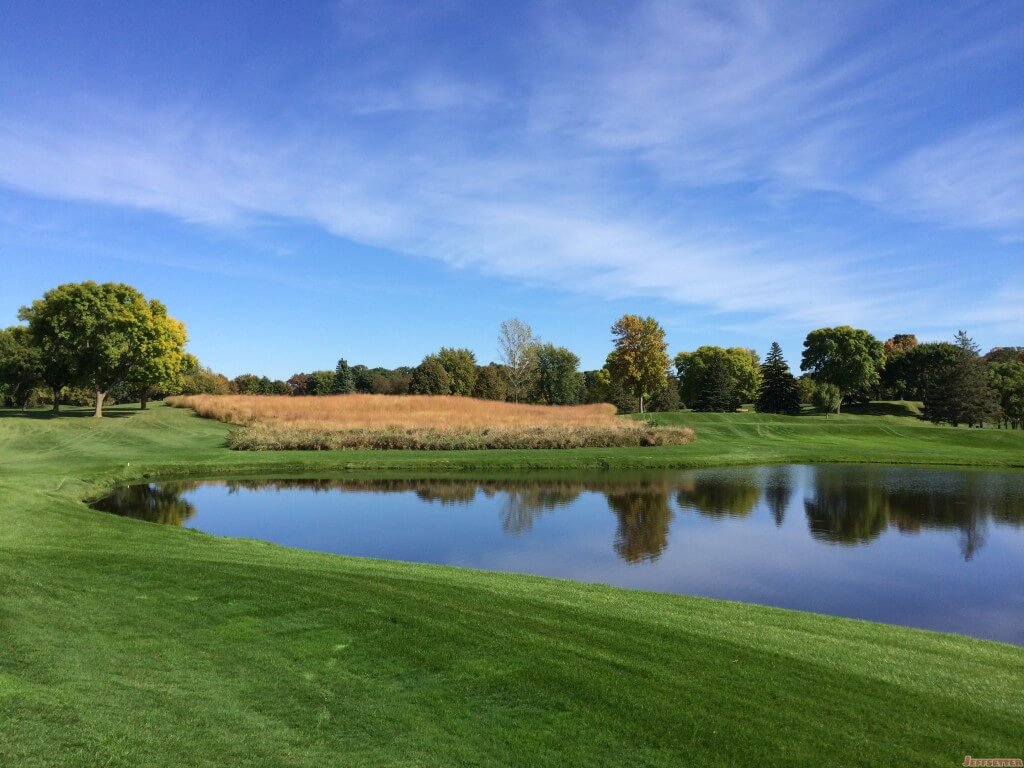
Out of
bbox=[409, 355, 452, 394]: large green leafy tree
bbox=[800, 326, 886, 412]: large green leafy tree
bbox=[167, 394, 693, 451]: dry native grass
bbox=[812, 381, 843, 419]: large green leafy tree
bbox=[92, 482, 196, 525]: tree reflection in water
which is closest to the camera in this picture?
bbox=[92, 482, 196, 525]: tree reflection in water

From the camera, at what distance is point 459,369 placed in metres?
74.0

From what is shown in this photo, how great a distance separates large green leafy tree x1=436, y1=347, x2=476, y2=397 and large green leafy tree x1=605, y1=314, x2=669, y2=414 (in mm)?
23312

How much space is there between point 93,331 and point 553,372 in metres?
45.9

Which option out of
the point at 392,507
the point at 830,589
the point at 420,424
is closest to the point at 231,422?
the point at 420,424

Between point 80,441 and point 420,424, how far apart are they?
1597 cm

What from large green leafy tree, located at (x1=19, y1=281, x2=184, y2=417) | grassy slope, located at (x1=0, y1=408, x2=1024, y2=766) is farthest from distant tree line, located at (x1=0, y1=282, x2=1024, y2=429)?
grassy slope, located at (x1=0, y1=408, x2=1024, y2=766)

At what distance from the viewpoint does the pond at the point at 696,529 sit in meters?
10.7

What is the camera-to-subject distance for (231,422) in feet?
134

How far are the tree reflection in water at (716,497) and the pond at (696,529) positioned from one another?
75 mm

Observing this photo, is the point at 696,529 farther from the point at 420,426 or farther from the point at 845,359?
the point at 845,359

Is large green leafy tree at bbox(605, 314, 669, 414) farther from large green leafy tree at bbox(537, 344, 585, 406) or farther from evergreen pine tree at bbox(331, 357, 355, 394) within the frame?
evergreen pine tree at bbox(331, 357, 355, 394)

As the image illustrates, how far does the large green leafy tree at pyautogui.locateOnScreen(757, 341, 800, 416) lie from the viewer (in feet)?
219

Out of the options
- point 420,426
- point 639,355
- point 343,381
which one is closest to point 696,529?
point 420,426

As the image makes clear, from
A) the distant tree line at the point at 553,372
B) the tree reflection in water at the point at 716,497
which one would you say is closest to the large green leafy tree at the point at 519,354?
the distant tree line at the point at 553,372
